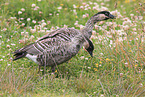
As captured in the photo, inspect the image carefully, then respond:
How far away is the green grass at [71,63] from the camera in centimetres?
484

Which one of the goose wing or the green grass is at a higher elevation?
the goose wing

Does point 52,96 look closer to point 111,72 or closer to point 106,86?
point 106,86

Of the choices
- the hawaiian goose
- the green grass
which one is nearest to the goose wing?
the hawaiian goose

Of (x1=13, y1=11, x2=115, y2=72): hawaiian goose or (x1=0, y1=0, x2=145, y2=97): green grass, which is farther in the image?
(x1=13, y1=11, x2=115, y2=72): hawaiian goose

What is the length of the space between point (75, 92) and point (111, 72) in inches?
44.8

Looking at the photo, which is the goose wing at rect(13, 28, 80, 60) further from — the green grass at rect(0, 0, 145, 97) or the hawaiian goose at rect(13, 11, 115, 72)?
the green grass at rect(0, 0, 145, 97)

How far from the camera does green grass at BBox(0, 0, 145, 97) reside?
15.9ft

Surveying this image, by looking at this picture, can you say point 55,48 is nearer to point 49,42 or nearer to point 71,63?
point 49,42

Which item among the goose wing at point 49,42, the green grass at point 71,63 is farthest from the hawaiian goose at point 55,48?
the green grass at point 71,63

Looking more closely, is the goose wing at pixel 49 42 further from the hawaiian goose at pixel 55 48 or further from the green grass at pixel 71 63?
the green grass at pixel 71 63

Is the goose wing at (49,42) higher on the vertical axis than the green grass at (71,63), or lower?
higher

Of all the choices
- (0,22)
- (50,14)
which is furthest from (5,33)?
(50,14)

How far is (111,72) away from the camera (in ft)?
18.7

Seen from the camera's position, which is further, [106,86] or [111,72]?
[111,72]
